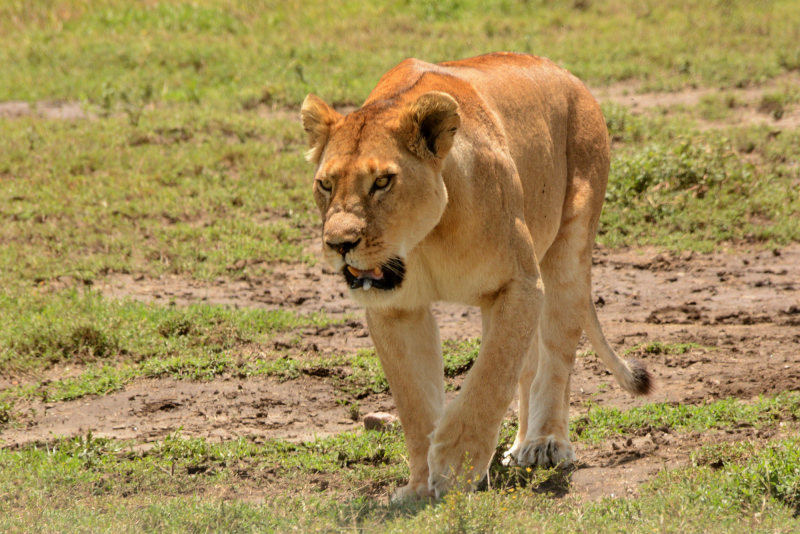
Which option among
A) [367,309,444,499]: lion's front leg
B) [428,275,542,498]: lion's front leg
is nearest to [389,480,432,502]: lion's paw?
[367,309,444,499]: lion's front leg

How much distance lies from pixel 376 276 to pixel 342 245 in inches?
9.3

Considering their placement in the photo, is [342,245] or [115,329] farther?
[115,329]

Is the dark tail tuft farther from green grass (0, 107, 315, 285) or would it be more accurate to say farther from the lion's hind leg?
green grass (0, 107, 315, 285)

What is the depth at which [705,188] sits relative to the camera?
8.12m

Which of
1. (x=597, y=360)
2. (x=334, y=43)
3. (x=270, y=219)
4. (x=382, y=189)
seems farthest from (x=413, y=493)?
(x=334, y=43)

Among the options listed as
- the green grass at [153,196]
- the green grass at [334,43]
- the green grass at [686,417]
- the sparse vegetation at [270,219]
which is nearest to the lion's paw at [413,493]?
the sparse vegetation at [270,219]

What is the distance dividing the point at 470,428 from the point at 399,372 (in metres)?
0.44

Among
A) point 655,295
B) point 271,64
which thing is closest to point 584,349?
point 655,295

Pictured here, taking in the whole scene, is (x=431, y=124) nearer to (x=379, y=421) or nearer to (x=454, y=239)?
(x=454, y=239)

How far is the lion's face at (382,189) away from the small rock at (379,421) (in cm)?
154

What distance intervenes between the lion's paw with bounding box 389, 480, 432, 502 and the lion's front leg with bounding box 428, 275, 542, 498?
24 centimetres

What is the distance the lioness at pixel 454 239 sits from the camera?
335 centimetres

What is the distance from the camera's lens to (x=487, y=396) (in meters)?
3.61

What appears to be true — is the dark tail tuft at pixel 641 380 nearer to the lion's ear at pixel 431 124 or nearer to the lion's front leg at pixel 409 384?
the lion's front leg at pixel 409 384
